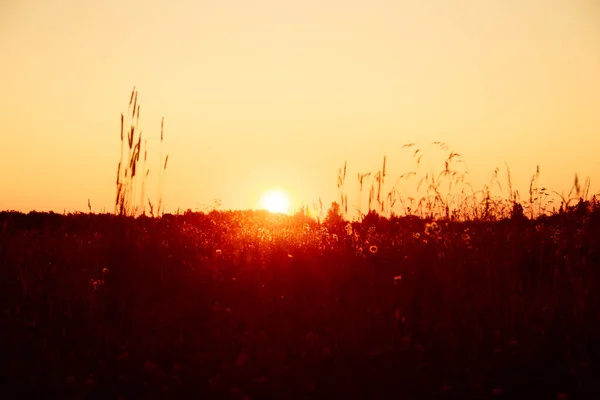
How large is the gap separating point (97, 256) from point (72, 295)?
94 cm

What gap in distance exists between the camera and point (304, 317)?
3.80m

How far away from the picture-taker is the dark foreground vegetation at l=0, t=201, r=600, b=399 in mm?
2996

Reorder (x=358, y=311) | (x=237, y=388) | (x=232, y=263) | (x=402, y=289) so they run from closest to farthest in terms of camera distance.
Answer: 1. (x=237, y=388)
2. (x=358, y=311)
3. (x=402, y=289)
4. (x=232, y=263)

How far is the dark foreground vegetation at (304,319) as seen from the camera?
9.83 feet

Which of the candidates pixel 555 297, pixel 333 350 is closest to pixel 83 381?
pixel 333 350

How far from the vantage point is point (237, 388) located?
2.90m

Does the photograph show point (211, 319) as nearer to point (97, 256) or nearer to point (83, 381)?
point (83, 381)

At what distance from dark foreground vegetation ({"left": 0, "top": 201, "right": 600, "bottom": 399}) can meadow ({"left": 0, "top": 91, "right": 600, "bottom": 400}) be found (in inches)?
0.5

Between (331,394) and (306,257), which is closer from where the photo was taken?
(331,394)

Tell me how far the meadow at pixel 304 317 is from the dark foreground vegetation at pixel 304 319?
1cm

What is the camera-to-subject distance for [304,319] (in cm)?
377

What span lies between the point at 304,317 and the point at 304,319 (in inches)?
1.2

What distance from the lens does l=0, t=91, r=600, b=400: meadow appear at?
3.00m

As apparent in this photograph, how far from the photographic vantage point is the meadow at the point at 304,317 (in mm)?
2998
